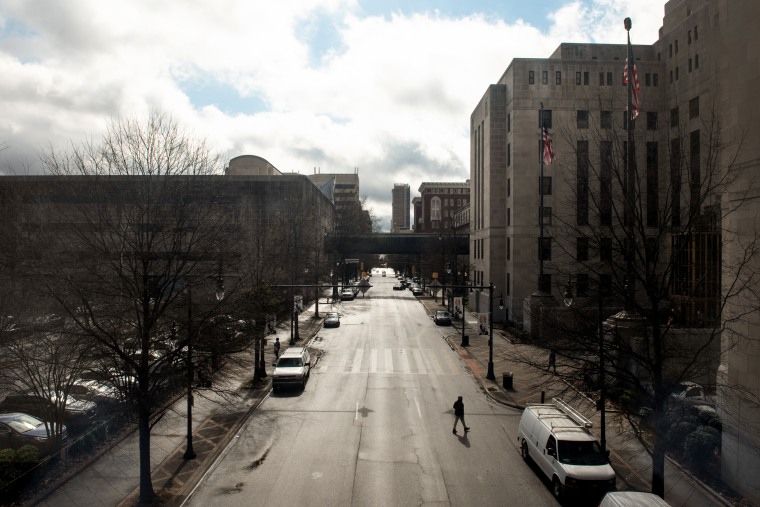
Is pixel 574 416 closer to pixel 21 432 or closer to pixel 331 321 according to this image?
pixel 21 432

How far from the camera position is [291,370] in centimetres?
2445

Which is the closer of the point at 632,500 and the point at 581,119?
the point at 632,500

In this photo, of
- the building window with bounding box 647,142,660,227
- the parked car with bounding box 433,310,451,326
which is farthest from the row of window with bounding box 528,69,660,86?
the parked car with bounding box 433,310,451,326

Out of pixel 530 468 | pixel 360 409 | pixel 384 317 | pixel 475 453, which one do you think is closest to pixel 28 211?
pixel 360 409

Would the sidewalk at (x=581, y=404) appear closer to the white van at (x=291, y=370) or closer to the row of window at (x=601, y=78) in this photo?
the white van at (x=291, y=370)

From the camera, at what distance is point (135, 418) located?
14.0m

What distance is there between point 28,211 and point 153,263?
855 centimetres

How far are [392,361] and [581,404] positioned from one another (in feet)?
45.6

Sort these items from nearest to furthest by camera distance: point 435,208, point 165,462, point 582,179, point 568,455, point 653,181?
1. point 568,455
2. point 582,179
3. point 165,462
4. point 653,181
5. point 435,208

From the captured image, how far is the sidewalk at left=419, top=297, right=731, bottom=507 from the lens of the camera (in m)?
13.3

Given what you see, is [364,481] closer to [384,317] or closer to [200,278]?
[200,278]

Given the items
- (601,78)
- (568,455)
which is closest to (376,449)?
(568,455)

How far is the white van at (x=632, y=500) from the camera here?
32.0ft

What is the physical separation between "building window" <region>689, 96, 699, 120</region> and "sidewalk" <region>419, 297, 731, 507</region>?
68.3ft
